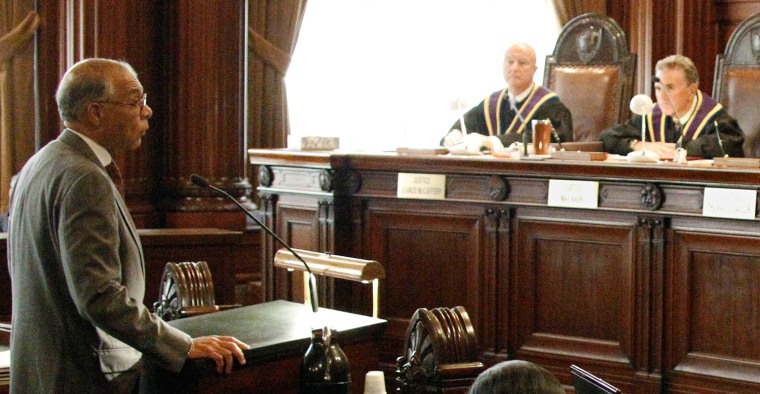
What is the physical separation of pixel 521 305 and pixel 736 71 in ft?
7.08

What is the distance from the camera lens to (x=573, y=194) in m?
4.24

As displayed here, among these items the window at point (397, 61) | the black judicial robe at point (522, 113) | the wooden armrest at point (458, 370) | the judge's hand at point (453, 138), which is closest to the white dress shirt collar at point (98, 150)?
the wooden armrest at point (458, 370)

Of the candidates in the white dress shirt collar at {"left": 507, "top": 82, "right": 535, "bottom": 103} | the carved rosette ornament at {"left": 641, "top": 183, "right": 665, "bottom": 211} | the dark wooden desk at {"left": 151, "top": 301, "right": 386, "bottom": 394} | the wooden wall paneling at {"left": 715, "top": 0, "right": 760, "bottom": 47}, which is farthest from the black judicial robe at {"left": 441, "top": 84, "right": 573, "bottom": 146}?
the dark wooden desk at {"left": 151, "top": 301, "right": 386, "bottom": 394}

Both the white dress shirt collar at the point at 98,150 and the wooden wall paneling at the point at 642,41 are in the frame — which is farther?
the wooden wall paneling at the point at 642,41

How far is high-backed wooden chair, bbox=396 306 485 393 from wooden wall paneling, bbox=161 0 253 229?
3580 millimetres

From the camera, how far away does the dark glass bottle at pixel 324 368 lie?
2404 mm

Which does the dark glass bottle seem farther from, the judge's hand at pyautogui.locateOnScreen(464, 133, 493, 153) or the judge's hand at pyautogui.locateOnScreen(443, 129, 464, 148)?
the judge's hand at pyautogui.locateOnScreen(443, 129, 464, 148)

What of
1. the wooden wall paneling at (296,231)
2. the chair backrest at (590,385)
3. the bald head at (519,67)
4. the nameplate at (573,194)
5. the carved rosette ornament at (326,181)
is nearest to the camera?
the chair backrest at (590,385)

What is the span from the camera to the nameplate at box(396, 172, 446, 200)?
457 centimetres

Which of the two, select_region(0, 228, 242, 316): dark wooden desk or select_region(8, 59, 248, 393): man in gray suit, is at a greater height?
select_region(8, 59, 248, 393): man in gray suit

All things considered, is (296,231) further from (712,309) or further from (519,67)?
(712,309)

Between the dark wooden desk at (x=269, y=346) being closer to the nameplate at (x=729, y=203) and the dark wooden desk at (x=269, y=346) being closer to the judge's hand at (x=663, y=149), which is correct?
the nameplate at (x=729, y=203)

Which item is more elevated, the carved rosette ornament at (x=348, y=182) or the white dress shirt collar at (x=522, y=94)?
the white dress shirt collar at (x=522, y=94)

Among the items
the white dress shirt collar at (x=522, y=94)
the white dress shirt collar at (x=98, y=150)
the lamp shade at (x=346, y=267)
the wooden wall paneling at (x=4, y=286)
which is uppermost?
the white dress shirt collar at (x=522, y=94)
